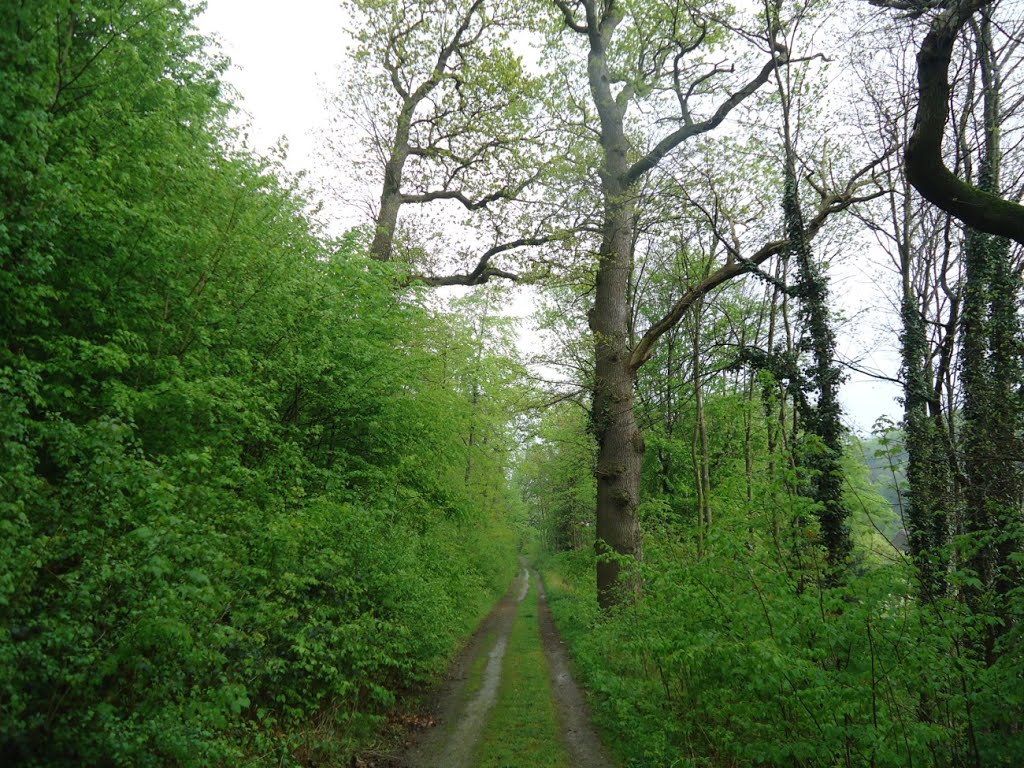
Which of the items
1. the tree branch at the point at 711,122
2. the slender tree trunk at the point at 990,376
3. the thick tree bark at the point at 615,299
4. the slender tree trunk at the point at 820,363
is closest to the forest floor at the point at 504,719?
the thick tree bark at the point at 615,299

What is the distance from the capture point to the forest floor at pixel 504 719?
6.07 metres

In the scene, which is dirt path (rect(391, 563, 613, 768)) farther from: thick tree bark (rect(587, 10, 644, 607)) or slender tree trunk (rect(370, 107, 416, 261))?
slender tree trunk (rect(370, 107, 416, 261))

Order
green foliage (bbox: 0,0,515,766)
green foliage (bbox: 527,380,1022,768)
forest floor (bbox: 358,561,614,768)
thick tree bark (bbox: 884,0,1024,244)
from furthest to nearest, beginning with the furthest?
forest floor (bbox: 358,561,614,768) < thick tree bark (bbox: 884,0,1024,244) < green foliage (bbox: 527,380,1022,768) < green foliage (bbox: 0,0,515,766)

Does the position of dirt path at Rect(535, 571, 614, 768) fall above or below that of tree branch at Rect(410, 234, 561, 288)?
below

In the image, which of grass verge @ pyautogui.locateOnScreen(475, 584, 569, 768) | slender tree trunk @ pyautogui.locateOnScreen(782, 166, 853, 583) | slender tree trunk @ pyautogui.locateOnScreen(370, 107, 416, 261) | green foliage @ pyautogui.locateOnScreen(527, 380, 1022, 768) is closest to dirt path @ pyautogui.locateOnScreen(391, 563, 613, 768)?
grass verge @ pyautogui.locateOnScreen(475, 584, 569, 768)

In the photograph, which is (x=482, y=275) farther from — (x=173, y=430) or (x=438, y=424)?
(x=173, y=430)

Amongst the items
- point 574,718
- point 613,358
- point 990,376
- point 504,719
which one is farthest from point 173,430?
point 990,376

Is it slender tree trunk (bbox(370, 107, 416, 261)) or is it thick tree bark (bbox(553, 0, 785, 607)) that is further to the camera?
slender tree trunk (bbox(370, 107, 416, 261))

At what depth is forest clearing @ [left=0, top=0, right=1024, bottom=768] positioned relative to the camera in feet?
10.2

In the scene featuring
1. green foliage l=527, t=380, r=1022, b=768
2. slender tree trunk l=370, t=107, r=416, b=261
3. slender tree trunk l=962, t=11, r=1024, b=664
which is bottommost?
green foliage l=527, t=380, r=1022, b=768

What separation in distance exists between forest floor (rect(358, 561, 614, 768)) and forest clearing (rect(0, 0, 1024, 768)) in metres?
0.08

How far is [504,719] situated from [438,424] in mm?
4572

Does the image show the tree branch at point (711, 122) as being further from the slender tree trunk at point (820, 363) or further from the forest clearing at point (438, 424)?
the slender tree trunk at point (820, 363)

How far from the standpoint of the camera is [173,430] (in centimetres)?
448
